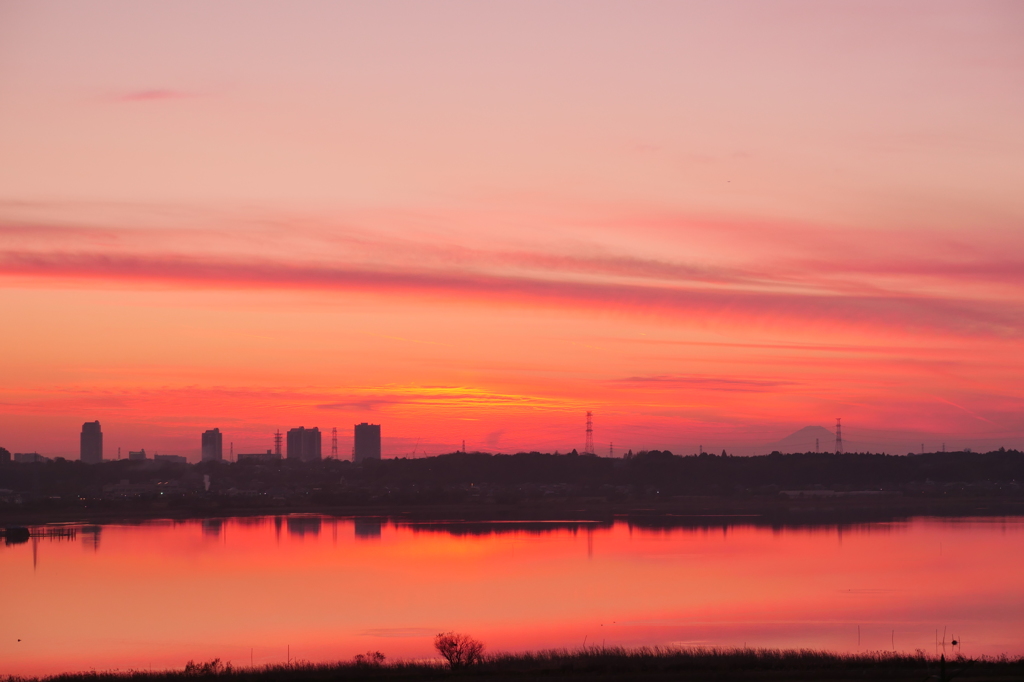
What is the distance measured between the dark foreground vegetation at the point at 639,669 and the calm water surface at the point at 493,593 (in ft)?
10.6

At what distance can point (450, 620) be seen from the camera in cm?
3362

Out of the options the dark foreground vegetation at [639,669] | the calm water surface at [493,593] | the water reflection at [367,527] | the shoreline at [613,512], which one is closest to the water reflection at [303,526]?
the water reflection at [367,527]

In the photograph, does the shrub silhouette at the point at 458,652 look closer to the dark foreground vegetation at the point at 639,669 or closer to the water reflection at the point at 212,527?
the dark foreground vegetation at the point at 639,669

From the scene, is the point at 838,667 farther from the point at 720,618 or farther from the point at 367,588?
the point at 367,588

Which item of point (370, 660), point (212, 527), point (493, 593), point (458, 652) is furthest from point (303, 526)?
point (458, 652)

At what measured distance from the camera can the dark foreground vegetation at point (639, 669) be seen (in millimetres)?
21578

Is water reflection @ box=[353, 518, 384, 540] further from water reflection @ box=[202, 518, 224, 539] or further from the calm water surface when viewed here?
water reflection @ box=[202, 518, 224, 539]

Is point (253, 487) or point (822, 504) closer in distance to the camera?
point (822, 504)

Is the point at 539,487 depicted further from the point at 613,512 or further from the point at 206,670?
the point at 206,670

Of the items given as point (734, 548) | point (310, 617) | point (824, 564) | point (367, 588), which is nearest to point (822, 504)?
point (734, 548)

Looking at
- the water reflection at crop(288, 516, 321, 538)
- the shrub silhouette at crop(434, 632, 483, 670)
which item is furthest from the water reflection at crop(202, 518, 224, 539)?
the shrub silhouette at crop(434, 632, 483, 670)

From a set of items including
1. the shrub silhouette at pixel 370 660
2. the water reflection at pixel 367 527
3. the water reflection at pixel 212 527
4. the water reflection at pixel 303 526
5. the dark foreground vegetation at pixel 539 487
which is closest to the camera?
the shrub silhouette at pixel 370 660

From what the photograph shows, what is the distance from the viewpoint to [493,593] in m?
40.0

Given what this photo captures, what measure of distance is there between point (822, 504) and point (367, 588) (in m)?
69.8
